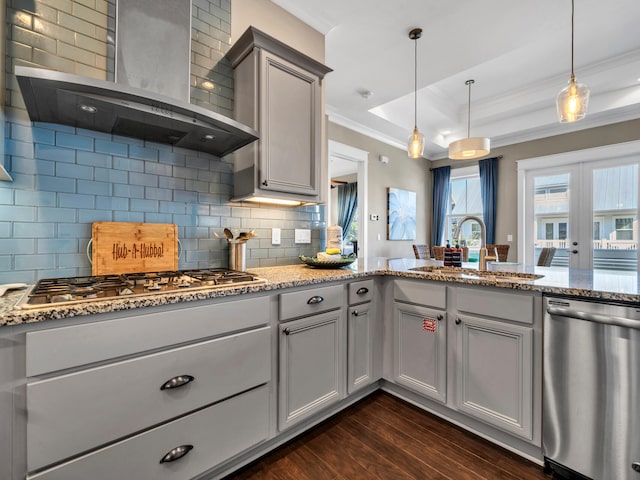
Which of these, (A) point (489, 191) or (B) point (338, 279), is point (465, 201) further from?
(B) point (338, 279)

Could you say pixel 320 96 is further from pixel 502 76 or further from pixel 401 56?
pixel 502 76

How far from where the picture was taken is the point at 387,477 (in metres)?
1.41

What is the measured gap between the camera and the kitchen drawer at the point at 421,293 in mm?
1776

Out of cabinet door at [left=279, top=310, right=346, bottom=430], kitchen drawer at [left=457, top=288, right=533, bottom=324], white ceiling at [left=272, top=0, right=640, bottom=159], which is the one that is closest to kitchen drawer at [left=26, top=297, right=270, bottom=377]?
cabinet door at [left=279, top=310, right=346, bottom=430]

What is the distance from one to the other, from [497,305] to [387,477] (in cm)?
101

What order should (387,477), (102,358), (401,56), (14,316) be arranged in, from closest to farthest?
(14,316)
(102,358)
(387,477)
(401,56)

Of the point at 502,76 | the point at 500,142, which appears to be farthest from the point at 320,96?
the point at 500,142

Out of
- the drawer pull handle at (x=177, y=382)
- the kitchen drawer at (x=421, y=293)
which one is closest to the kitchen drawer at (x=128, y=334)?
the drawer pull handle at (x=177, y=382)

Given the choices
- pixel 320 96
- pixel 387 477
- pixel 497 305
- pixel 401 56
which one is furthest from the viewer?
pixel 401 56

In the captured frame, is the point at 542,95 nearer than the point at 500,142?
Yes

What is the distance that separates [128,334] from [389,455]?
4.60 ft

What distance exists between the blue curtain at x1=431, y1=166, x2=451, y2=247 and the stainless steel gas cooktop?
16.4 ft

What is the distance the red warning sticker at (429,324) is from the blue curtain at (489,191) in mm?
3934

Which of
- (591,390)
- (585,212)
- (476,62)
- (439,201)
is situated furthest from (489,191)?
(591,390)
